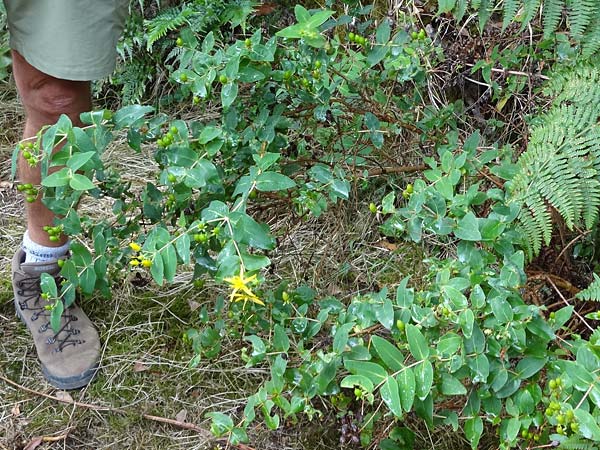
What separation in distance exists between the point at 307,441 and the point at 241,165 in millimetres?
760

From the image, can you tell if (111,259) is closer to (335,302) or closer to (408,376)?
(335,302)

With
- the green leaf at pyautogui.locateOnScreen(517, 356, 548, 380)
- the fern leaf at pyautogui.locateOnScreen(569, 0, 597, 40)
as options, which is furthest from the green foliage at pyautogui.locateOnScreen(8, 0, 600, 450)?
the fern leaf at pyautogui.locateOnScreen(569, 0, 597, 40)

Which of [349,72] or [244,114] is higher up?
[349,72]

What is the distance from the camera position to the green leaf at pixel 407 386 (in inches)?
56.9

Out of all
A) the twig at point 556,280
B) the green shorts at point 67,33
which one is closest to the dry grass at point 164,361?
the twig at point 556,280

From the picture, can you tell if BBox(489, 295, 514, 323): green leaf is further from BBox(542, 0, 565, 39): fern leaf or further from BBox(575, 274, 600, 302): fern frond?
BBox(542, 0, 565, 39): fern leaf

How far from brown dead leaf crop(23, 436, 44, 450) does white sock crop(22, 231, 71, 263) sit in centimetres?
55

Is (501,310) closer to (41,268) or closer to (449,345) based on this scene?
(449,345)

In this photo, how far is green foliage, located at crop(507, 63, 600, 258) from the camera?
1822 millimetres

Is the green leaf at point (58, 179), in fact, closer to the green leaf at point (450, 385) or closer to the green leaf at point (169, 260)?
the green leaf at point (169, 260)

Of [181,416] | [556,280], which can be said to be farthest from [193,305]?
[556,280]

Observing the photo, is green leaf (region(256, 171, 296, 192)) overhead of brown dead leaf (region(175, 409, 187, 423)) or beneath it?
overhead

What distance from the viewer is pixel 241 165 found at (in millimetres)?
1944

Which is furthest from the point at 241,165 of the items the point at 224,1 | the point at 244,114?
the point at 224,1
